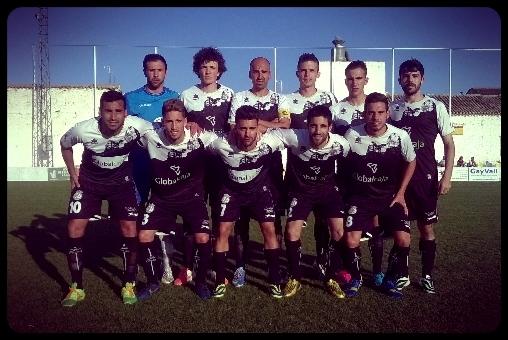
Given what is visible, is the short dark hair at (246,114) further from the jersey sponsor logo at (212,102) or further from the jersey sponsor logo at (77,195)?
the jersey sponsor logo at (77,195)

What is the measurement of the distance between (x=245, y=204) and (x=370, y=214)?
133 centimetres

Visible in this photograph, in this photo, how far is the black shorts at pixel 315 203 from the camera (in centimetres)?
495

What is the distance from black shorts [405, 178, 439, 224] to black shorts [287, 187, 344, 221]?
793 millimetres

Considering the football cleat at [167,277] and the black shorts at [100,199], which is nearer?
the black shorts at [100,199]

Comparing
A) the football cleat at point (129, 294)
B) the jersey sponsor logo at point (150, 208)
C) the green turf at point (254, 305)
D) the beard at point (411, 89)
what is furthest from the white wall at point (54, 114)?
the beard at point (411, 89)

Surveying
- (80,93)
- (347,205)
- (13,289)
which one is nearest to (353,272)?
(347,205)

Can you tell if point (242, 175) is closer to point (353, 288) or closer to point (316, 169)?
point (316, 169)

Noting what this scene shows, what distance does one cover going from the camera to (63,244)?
7504 mm

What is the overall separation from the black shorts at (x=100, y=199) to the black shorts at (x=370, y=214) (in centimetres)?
227

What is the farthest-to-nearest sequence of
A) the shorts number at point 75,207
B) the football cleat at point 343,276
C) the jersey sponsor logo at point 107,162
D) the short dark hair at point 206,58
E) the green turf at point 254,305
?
the short dark hair at point 206,58, the football cleat at point 343,276, the jersey sponsor logo at point 107,162, the shorts number at point 75,207, the green turf at point 254,305

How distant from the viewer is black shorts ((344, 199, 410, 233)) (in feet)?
16.0

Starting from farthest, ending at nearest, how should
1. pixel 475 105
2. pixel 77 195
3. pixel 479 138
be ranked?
1. pixel 475 105
2. pixel 479 138
3. pixel 77 195

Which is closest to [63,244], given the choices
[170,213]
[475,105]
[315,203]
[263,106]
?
[170,213]

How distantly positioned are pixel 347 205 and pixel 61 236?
219 inches
